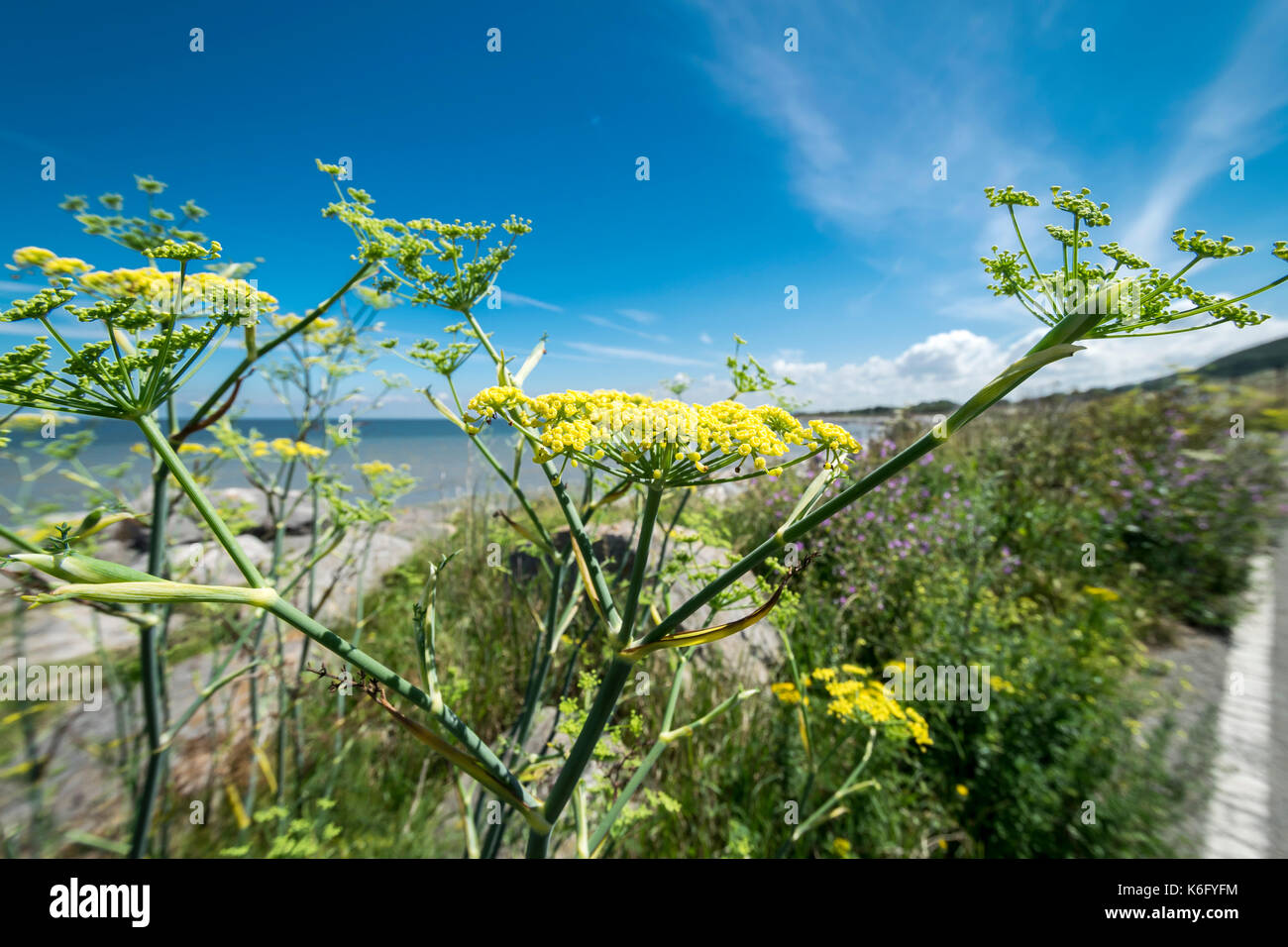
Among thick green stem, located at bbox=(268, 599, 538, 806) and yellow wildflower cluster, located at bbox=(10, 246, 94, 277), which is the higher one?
yellow wildflower cluster, located at bbox=(10, 246, 94, 277)

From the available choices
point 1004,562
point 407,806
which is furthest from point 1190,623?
point 407,806

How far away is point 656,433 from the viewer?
800 mm

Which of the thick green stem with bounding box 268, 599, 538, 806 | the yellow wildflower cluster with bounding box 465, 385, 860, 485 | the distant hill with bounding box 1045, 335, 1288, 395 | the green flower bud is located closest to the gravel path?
the distant hill with bounding box 1045, 335, 1288, 395

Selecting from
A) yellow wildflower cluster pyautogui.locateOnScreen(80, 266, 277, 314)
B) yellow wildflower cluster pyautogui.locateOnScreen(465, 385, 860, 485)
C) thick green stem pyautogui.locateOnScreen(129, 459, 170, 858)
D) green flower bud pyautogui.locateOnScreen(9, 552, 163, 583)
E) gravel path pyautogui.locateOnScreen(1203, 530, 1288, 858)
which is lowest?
gravel path pyautogui.locateOnScreen(1203, 530, 1288, 858)

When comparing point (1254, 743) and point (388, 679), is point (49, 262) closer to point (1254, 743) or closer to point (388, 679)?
point (388, 679)

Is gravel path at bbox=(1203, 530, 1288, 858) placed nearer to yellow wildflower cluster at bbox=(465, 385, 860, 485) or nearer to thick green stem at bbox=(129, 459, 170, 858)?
yellow wildflower cluster at bbox=(465, 385, 860, 485)

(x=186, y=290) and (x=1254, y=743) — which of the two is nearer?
(x=186, y=290)

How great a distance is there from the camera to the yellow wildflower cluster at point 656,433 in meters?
0.80

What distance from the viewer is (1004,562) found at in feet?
17.3

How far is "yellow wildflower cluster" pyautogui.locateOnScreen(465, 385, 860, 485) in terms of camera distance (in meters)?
0.80

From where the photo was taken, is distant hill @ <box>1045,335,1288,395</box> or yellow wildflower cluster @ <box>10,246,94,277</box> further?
distant hill @ <box>1045,335,1288,395</box>

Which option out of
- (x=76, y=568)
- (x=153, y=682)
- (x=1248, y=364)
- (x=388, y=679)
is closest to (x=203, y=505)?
(x=76, y=568)
